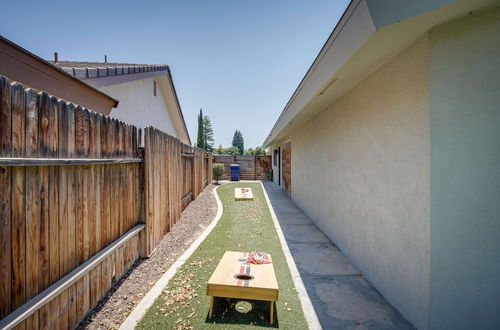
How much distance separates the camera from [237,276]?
285 cm

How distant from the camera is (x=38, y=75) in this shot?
2.83 meters

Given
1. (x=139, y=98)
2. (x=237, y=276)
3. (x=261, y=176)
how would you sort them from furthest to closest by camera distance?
(x=261, y=176), (x=139, y=98), (x=237, y=276)

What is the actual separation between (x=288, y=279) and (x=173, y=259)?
217 cm

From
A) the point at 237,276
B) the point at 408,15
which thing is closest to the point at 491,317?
the point at 237,276

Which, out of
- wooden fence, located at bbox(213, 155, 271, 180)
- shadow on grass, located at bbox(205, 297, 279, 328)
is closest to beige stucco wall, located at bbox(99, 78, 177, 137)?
shadow on grass, located at bbox(205, 297, 279, 328)

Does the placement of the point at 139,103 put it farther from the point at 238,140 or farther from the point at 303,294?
the point at 238,140

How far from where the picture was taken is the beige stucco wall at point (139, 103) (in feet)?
21.9

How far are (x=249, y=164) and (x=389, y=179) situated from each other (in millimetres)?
17492

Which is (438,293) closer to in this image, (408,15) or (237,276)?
(237,276)

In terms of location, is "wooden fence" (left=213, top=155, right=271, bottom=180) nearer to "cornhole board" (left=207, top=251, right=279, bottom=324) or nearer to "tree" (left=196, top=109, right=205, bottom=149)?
"tree" (left=196, top=109, right=205, bottom=149)

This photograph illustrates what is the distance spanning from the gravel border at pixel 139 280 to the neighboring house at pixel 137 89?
3.70 metres

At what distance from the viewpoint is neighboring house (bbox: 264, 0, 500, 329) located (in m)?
2.02

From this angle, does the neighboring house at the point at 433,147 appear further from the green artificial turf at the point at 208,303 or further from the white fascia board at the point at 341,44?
the green artificial turf at the point at 208,303

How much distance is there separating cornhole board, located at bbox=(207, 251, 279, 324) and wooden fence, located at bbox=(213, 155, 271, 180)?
17.4 meters
